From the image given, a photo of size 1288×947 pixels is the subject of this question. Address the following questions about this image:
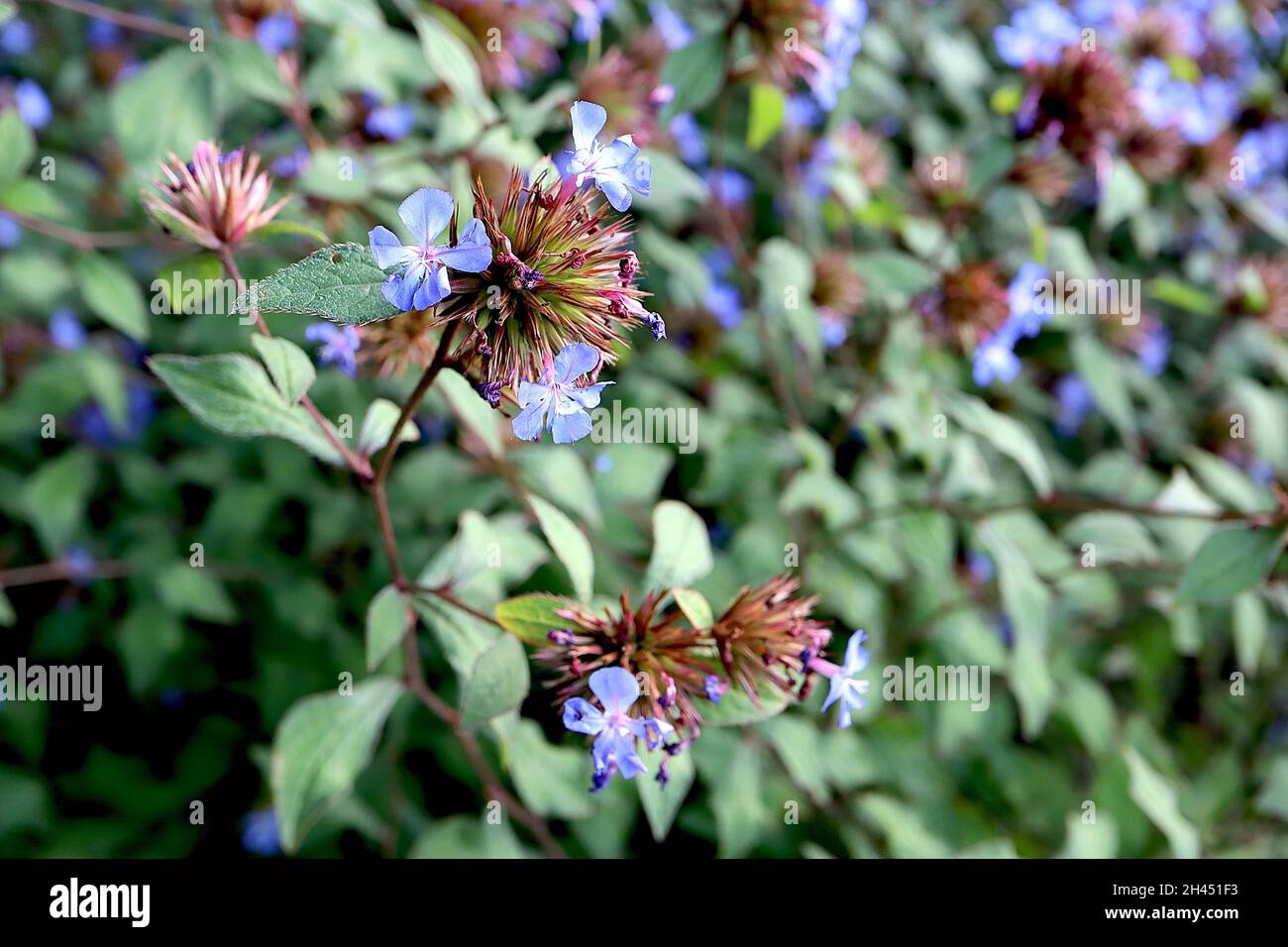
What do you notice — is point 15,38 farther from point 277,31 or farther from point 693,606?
point 693,606

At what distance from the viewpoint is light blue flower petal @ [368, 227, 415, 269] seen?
3.56 ft

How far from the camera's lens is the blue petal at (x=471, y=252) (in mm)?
1078

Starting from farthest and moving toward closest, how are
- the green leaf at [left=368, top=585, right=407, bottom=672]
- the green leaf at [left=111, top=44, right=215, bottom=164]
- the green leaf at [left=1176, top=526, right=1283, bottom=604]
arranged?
the green leaf at [left=111, top=44, right=215, bottom=164] → the green leaf at [left=1176, top=526, right=1283, bottom=604] → the green leaf at [left=368, top=585, right=407, bottom=672]

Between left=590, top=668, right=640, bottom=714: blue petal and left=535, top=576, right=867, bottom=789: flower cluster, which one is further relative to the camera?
left=535, top=576, right=867, bottom=789: flower cluster

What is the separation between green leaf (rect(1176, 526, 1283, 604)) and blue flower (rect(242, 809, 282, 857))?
211cm

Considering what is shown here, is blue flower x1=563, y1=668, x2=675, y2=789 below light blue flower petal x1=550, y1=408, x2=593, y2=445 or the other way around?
below

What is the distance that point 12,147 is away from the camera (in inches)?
78.6

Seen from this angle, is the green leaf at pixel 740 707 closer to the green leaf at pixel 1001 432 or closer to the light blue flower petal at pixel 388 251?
the light blue flower petal at pixel 388 251

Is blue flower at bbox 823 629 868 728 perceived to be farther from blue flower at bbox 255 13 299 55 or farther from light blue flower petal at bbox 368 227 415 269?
blue flower at bbox 255 13 299 55

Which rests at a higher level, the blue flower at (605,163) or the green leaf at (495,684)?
the blue flower at (605,163)

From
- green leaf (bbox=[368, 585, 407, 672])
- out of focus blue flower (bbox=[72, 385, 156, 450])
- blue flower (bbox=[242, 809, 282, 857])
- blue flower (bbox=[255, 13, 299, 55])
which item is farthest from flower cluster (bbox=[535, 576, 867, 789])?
out of focus blue flower (bbox=[72, 385, 156, 450])

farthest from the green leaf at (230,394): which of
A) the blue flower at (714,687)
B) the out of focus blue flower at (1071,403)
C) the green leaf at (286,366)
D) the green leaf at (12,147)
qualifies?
the out of focus blue flower at (1071,403)

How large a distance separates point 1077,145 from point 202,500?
2.51 m

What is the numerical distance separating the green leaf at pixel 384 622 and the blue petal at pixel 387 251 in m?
0.61
